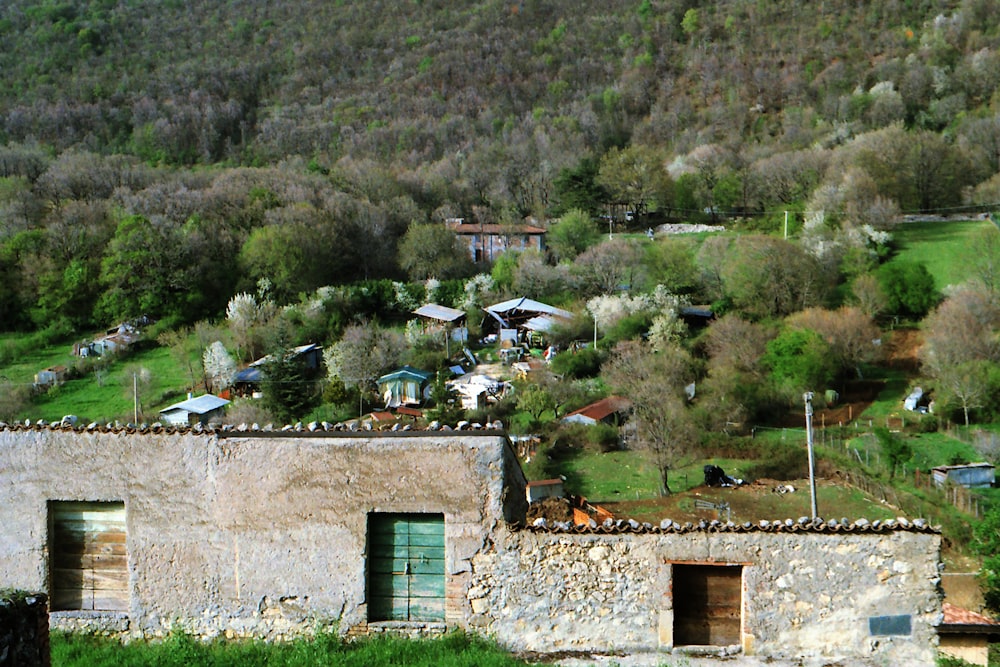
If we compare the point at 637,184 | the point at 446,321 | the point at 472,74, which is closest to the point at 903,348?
the point at 446,321

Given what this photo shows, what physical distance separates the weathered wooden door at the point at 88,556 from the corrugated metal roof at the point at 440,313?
33.7m

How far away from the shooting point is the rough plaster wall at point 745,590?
8.03 meters

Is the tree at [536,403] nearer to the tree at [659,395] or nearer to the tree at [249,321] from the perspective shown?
the tree at [659,395]

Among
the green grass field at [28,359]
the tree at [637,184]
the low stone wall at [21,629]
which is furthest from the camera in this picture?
the tree at [637,184]

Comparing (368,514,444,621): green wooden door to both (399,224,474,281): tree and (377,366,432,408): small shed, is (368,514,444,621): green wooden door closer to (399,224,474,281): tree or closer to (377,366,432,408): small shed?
(377,366,432,408): small shed

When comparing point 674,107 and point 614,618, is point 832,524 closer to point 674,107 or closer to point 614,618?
point 614,618

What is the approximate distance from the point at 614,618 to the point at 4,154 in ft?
228

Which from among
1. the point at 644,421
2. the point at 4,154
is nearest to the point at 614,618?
the point at 644,421

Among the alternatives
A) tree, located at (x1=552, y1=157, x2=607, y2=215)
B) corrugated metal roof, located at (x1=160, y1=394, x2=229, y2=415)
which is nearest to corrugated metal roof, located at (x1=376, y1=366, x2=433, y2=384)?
corrugated metal roof, located at (x1=160, y1=394, x2=229, y2=415)

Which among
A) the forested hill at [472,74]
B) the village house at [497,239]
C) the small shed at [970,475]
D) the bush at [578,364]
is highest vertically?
the forested hill at [472,74]

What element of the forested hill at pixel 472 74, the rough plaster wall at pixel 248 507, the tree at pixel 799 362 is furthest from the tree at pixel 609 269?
the rough plaster wall at pixel 248 507

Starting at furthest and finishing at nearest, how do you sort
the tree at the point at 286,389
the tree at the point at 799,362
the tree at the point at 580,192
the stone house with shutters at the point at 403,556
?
the tree at the point at 580,192
the tree at the point at 799,362
the tree at the point at 286,389
the stone house with shutters at the point at 403,556

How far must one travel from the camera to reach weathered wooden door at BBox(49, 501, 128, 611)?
8.94 metres

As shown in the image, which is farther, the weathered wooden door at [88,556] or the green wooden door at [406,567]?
the weathered wooden door at [88,556]
